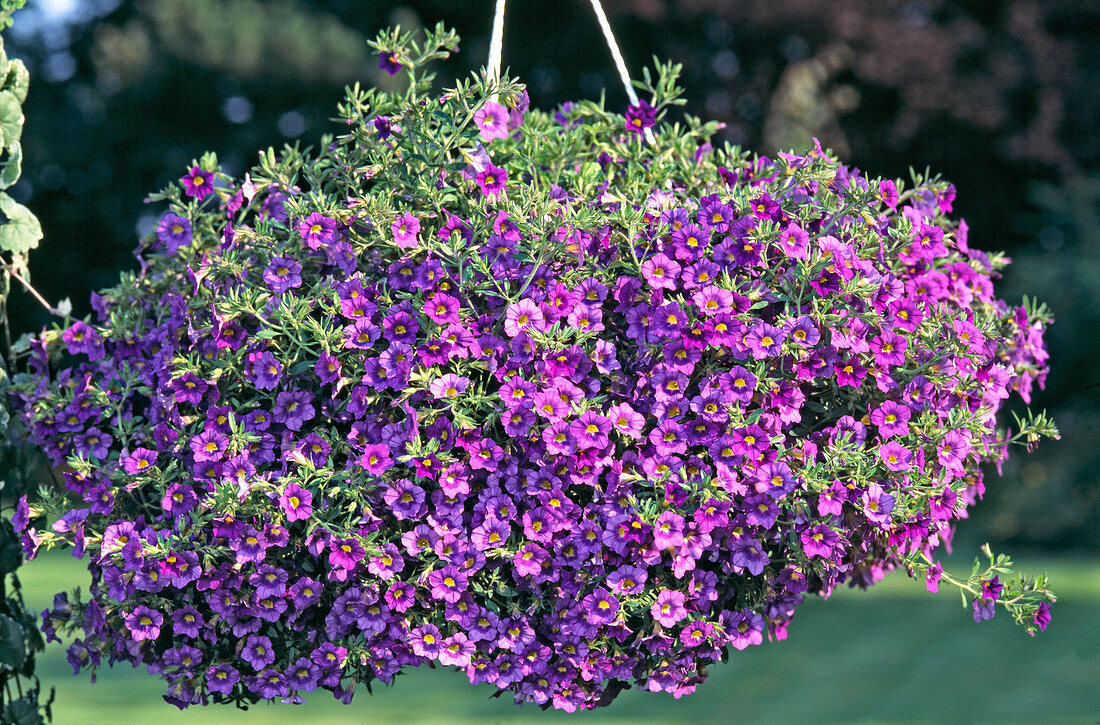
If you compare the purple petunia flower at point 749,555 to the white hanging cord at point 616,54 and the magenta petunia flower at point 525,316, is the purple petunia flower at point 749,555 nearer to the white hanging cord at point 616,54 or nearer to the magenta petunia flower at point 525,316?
the magenta petunia flower at point 525,316

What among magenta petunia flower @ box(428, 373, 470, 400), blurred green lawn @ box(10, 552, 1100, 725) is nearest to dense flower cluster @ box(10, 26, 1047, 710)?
magenta petunia flower @ box(428, 373, 470, 400)

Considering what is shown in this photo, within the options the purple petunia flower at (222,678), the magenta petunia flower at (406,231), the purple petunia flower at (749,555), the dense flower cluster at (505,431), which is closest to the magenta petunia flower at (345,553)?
the dense flower cluster at (505,431)

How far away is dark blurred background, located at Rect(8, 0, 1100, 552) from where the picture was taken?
12.1m

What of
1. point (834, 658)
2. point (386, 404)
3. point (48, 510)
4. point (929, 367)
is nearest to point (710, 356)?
point (929, 367)

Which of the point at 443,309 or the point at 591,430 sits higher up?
the point at 443,309

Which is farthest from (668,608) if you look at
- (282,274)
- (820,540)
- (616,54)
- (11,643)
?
(11,643)

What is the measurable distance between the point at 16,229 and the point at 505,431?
5.33ft

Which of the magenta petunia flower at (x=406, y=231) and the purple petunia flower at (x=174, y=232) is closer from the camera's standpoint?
the magenta petunia flower at (x=406, y=231)

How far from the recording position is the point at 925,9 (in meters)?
14.6

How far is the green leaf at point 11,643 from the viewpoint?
3.12m

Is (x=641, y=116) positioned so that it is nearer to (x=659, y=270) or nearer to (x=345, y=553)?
(x=659, y=270)

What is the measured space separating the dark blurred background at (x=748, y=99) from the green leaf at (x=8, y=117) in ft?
29.9

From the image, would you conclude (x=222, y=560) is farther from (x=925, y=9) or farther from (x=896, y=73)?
(x=925, y=9)

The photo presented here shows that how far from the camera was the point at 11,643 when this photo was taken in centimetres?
313
